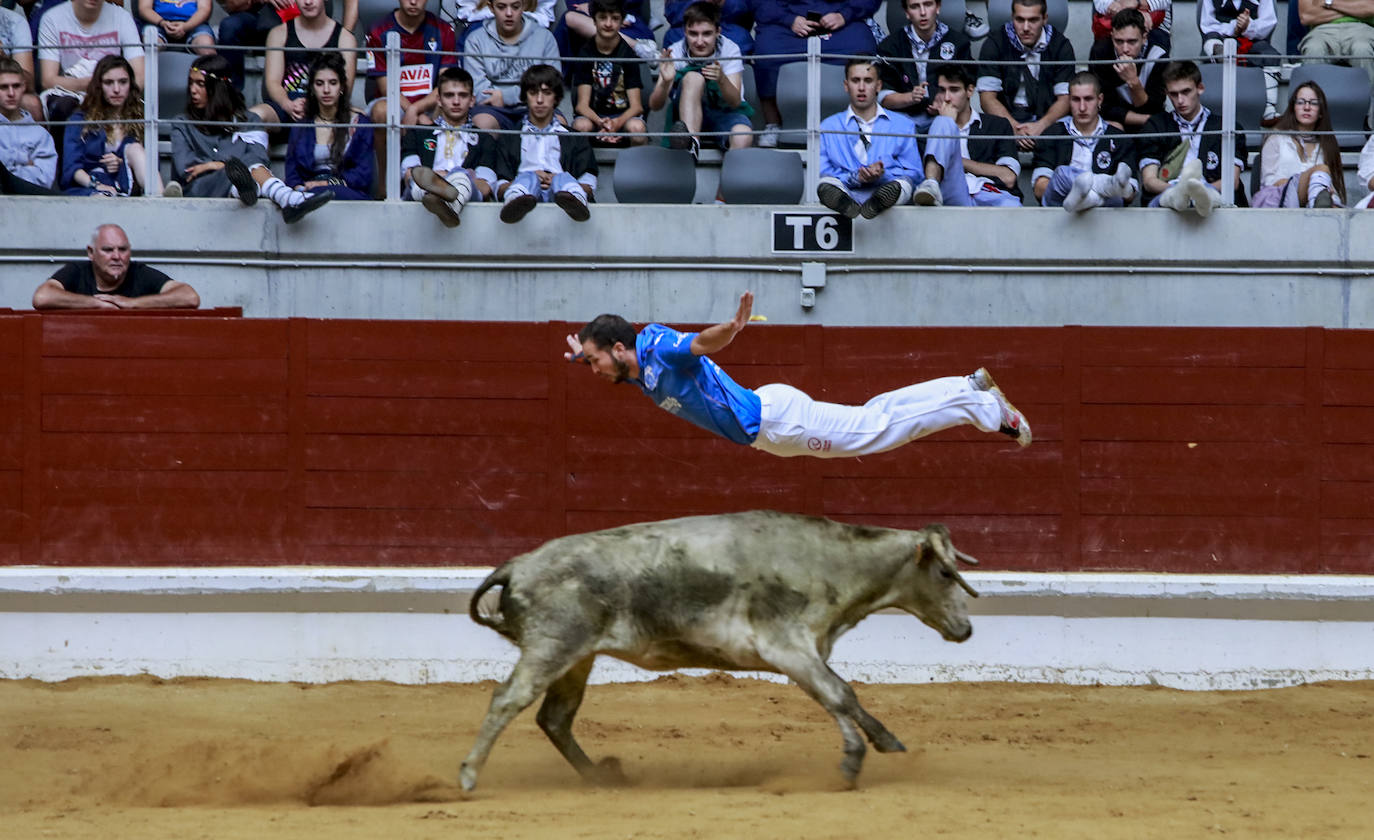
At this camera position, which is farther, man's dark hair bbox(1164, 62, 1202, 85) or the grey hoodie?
the grey hoodie

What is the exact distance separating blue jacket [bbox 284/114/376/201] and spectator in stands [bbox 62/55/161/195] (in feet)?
2.76

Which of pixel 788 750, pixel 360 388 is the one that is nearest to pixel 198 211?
pixel 360 388

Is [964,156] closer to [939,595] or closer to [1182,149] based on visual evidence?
[1182,149]

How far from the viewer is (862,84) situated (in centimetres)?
1012

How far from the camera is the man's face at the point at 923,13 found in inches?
428

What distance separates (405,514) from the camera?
8773 millimetres

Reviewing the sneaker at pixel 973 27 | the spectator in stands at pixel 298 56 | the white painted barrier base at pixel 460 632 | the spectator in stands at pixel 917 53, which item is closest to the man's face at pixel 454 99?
the spectator in stands at pixel 298 56

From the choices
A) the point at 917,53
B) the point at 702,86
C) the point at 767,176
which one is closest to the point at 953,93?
the point at 917,53

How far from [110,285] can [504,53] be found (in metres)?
3.03

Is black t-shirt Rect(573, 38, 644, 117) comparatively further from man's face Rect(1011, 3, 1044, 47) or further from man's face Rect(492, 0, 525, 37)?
man's face Rect(1011, 3, 1044, 47)

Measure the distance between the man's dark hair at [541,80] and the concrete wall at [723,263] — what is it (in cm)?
78

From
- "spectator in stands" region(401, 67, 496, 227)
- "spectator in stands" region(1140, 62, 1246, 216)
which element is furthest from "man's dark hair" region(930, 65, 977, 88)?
"spectator in stands" region(401, 67, 496, 227)

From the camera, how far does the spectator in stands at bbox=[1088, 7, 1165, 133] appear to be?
414 inches

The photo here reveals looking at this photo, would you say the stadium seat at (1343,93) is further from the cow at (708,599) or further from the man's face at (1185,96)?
the cow at (708,599)
